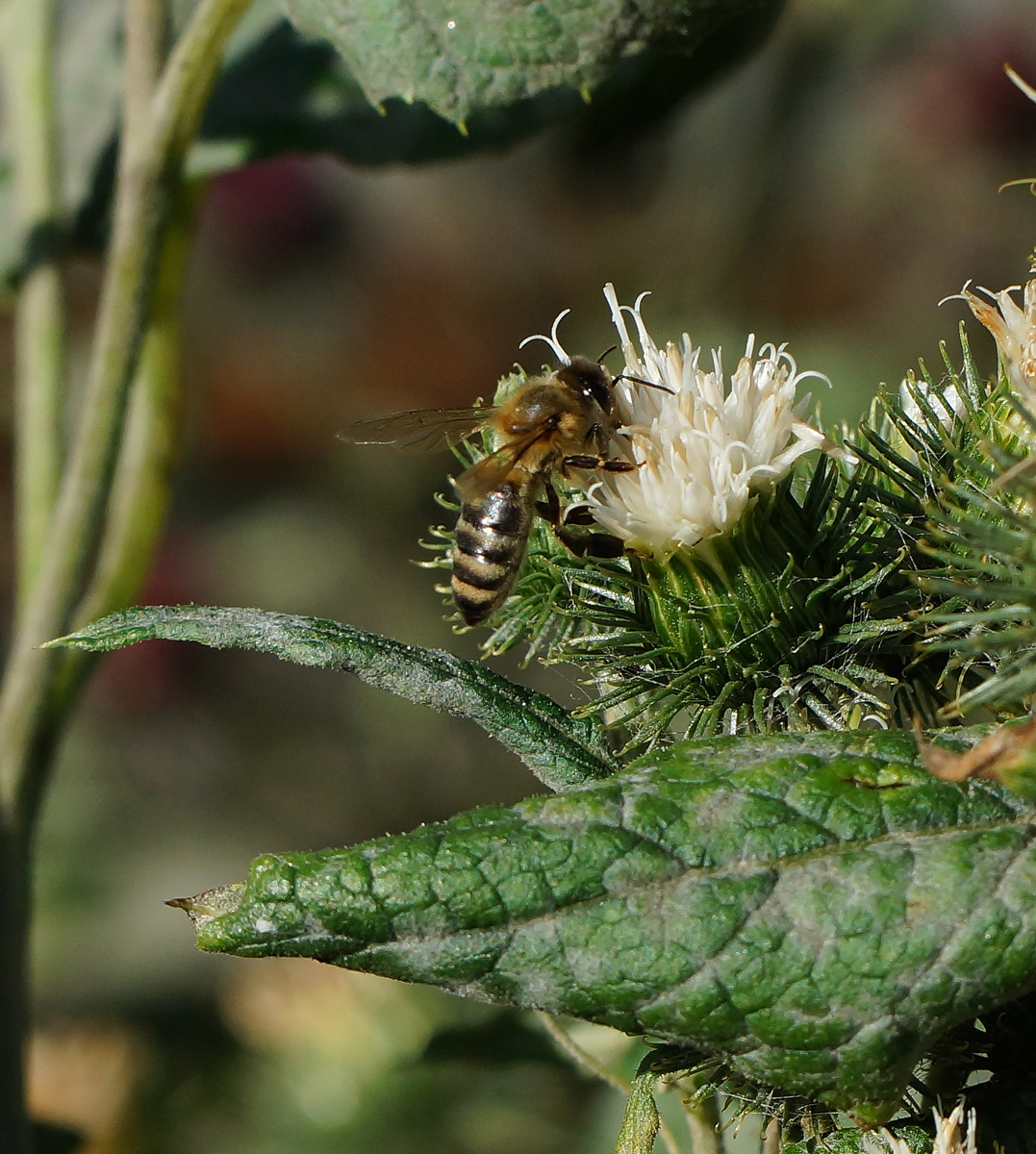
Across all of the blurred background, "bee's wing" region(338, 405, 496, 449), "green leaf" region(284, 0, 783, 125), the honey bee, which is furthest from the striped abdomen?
the blurred background

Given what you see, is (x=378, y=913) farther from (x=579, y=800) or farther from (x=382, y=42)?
(x=382, y=42)

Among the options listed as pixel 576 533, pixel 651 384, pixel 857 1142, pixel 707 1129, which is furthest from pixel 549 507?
pixel 857 1142

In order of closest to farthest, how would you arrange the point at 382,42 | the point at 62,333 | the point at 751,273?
the point at 382,42, the point at 62,333, the point at 751,273

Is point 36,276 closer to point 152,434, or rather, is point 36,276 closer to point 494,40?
point 152,434

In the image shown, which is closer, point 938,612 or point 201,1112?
point 938,612

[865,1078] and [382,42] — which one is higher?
[382,42]

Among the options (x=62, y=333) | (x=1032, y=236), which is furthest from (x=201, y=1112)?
(x=1032, y=236)

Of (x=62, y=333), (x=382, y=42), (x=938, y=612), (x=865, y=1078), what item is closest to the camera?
(x=865, y=1078)
